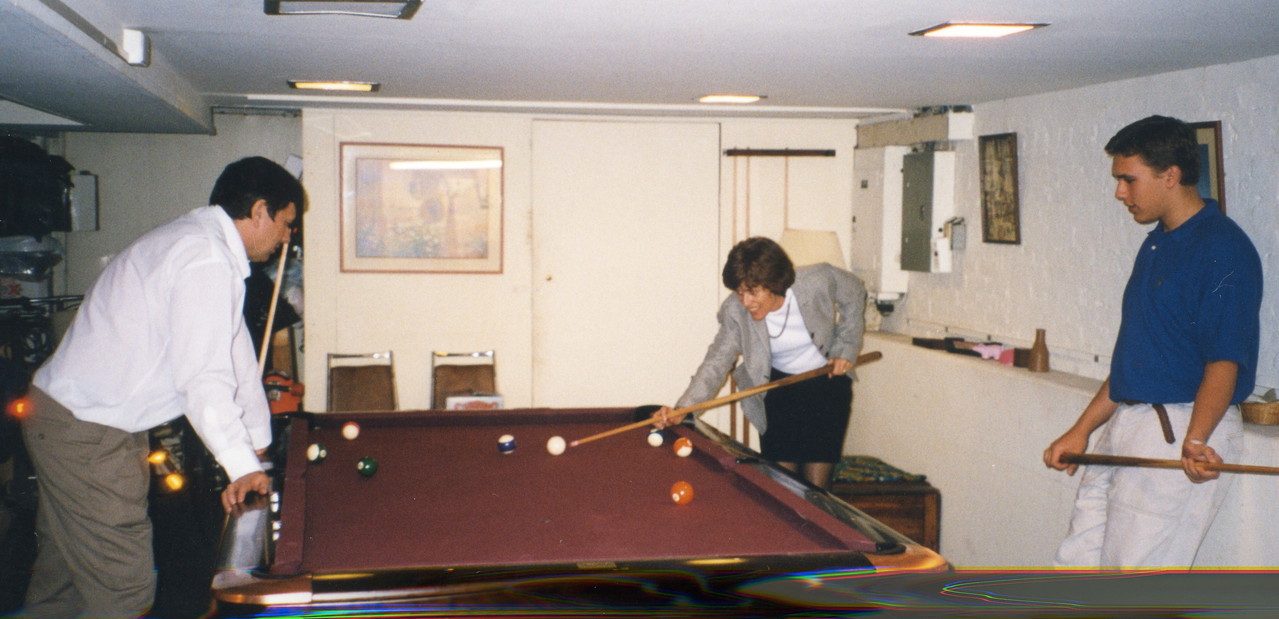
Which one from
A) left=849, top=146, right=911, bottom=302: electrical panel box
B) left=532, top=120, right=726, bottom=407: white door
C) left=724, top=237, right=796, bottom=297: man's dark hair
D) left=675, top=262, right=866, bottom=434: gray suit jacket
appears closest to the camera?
left=724, top=237, right=796, bottom=297: man's dark hair

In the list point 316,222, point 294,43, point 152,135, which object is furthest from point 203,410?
point 152,135

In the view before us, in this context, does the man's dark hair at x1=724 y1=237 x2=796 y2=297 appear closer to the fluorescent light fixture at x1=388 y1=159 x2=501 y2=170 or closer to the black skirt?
the black skirt

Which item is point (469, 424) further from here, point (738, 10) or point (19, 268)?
point (19, 268)

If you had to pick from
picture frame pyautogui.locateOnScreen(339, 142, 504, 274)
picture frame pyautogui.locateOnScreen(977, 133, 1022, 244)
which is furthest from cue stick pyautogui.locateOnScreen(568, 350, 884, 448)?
picture frame pyautogui.locateOnScreen(339, 142, 504, 274)

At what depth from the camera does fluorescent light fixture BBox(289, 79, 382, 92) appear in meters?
4.18

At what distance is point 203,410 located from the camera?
2244 mm

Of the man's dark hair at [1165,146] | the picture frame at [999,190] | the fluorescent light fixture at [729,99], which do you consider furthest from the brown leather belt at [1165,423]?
the fluorescent light fixture at [729,99]

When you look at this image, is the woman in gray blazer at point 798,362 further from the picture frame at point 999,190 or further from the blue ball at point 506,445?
the blue ball at point 506,445

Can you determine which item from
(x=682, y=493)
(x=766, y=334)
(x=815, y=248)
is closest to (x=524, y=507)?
(x=682, y=493)

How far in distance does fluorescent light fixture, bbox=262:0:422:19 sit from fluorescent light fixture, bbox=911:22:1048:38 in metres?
1.41

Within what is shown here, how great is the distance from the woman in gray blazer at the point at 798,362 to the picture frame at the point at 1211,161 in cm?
130

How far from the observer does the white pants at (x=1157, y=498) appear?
2.45 m

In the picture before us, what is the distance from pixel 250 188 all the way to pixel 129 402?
0.60 m

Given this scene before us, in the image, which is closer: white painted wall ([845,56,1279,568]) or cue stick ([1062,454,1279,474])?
cue stick ([1062,454,1279,474])
